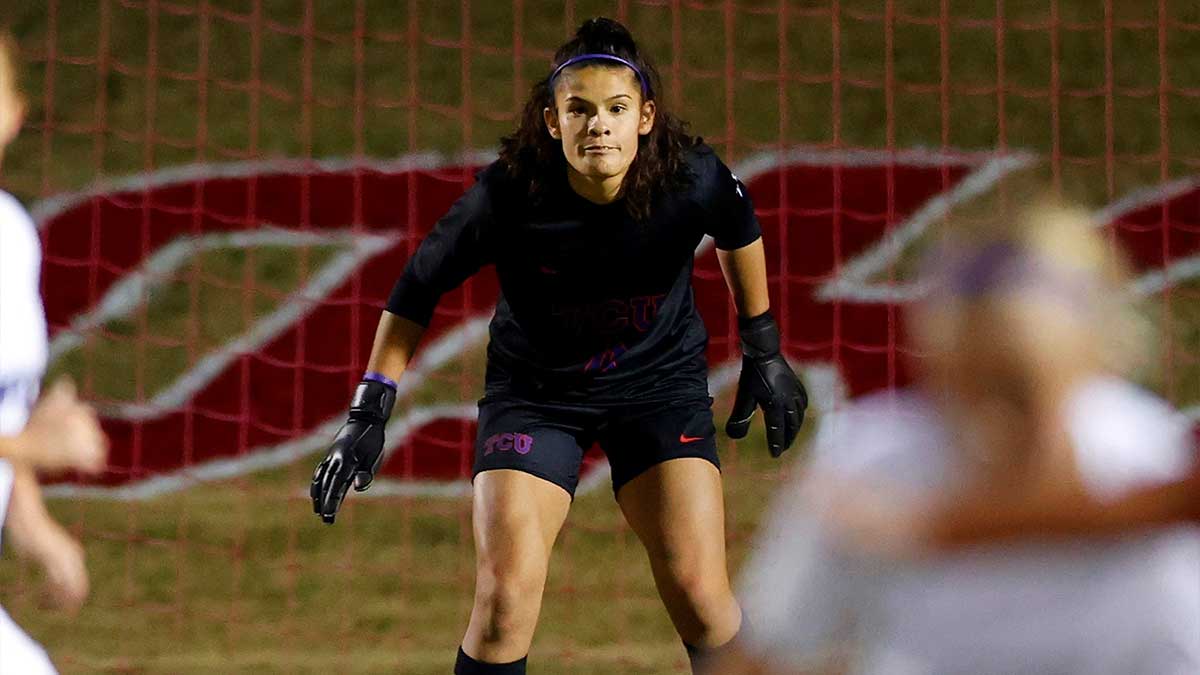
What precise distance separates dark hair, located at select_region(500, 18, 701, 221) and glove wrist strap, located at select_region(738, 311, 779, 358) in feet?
1.07

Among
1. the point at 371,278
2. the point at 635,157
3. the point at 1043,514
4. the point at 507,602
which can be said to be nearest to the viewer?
the point at 1043,514

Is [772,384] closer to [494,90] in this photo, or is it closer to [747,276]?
[747,276]

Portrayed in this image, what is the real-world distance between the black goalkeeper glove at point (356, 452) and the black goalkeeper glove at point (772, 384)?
62 cm

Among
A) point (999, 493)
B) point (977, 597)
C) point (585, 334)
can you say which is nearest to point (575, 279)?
point (585, 334)

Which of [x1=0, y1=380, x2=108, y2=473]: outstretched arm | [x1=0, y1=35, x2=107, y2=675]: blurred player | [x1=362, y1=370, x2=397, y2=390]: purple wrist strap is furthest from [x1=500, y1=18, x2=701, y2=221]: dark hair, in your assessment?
[x1=0, y1=380, x2=108, y2=473]: outstretched arm

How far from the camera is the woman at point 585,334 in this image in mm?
2549

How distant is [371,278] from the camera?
505 centimetres

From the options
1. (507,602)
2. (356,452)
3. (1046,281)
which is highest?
(1046,281)

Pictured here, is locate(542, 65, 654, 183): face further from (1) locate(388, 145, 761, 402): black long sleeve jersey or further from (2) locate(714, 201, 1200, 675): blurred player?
(2) locate(714, 201, 1200, 675): blurred player

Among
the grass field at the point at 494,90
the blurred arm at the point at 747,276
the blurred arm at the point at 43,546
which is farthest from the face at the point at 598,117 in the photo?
the grass field at the point at 494,90

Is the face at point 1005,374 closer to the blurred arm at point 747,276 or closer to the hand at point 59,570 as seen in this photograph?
the hand at point 59,570

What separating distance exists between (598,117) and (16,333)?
119 centimetres

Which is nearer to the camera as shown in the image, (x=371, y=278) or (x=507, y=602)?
(x=507, y=602)

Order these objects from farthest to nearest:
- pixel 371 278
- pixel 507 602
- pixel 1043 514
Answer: pixel 371 278 < pixel 507 602 < pixel 1043 514
